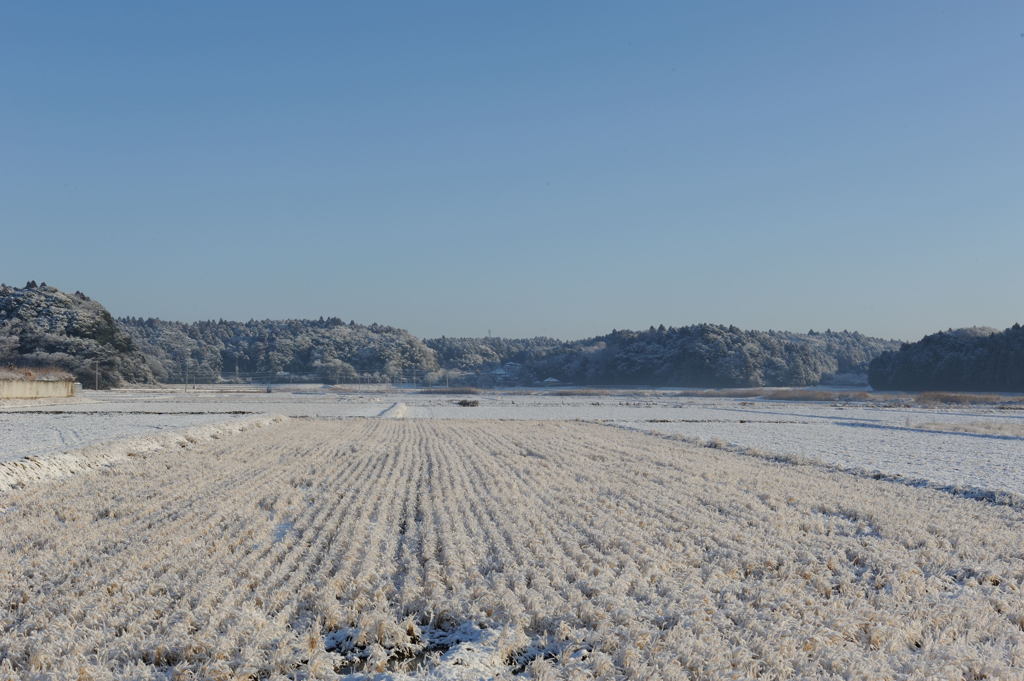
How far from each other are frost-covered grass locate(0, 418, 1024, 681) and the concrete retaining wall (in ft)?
162

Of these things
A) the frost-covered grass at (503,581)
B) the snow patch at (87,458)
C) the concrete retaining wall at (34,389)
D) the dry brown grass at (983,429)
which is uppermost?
the concrete retaining wall at (34,389)

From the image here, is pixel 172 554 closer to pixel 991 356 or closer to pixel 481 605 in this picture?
pixel 481 605

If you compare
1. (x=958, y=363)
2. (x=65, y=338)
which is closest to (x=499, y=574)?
(x=65, y=338)

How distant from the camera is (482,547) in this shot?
29.1 ft

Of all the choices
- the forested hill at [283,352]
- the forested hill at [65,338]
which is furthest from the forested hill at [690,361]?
the forested hill at [65,338]

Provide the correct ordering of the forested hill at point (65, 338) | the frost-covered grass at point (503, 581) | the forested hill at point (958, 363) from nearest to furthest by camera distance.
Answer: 1. the frost-covered grass at point (503, 581)
2. the forested hill at point (65, 338)
3. the forested hill at point (958, 363)

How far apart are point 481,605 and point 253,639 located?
1.99 m

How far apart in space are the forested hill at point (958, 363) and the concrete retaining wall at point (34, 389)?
4245 inches

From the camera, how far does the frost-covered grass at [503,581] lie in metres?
5.69

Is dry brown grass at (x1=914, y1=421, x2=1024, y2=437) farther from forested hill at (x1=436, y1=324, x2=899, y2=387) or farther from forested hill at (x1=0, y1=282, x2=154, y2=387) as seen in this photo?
forested hill at (x1=436, y1=324, x2=899, y2=387)

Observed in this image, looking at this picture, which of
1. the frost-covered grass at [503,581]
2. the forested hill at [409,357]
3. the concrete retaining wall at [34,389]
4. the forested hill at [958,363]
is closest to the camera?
the frost-covered grass at [503,581]

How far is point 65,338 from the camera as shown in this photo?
315 feet

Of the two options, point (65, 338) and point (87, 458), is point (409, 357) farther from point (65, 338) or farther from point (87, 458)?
point (87, 458)

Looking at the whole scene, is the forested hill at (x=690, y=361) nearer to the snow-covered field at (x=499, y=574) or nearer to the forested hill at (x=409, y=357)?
the forested hill at (x=409, y=357)
